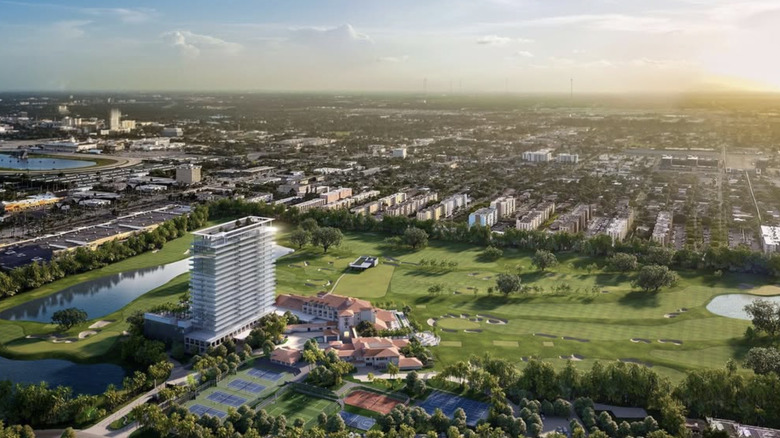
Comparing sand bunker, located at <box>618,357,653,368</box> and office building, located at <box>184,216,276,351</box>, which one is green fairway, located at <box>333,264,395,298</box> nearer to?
office building, located at <box>184,216,276,351</box>

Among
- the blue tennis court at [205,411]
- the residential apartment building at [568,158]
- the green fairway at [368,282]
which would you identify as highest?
the residential apartment building at [568,158]

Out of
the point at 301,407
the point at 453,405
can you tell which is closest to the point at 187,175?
the point at 301,407

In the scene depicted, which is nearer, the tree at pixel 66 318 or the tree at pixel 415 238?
the tree at pixel 66 318

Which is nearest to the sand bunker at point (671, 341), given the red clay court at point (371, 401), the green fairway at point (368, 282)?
the red clay court at point (371, 401)

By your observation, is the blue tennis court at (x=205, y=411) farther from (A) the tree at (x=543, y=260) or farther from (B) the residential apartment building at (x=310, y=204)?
(B) the residential apartment building at (x=310, y=204)

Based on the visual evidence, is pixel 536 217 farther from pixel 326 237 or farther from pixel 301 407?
pixel 301 407
